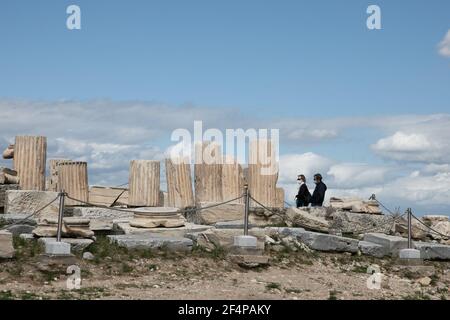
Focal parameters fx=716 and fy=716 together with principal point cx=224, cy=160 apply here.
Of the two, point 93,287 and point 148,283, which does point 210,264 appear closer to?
point 148,283

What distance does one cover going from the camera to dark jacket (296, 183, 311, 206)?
1984 centimetres

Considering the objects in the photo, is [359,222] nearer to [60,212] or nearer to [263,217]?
[263,217]

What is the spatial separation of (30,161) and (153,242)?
707 cm

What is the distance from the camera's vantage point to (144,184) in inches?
737

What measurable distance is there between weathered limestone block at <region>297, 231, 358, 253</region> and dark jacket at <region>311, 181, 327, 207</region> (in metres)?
4.02

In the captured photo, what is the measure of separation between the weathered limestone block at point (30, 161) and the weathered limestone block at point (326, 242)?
782cm

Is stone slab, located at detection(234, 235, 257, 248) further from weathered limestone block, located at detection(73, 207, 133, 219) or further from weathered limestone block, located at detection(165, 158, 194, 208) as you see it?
weathered limestone block, located at detection(73, 207, 133, 219)

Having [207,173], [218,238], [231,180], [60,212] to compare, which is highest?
[207,173]

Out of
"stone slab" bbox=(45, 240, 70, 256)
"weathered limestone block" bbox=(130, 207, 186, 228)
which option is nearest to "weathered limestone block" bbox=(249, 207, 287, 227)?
"weathered limestone block" bbox=(130, 207, 186, 228)

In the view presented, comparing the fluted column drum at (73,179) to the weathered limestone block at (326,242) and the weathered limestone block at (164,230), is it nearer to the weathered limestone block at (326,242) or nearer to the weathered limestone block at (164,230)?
the weathered limestone block at (164,230)

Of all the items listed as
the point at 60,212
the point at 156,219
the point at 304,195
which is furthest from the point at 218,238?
the point at 304,195

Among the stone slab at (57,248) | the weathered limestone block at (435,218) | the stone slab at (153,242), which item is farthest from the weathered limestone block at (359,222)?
the stone slab at (57,248)

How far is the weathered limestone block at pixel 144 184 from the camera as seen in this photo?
61.3 ft
